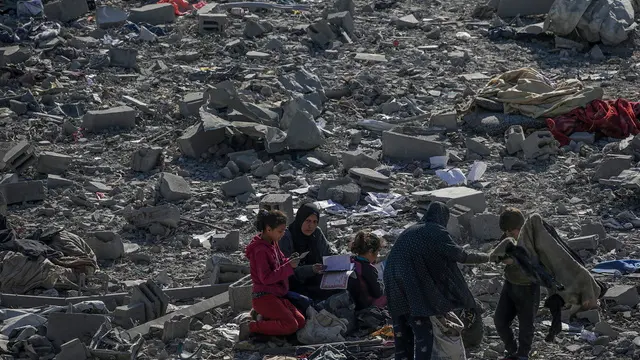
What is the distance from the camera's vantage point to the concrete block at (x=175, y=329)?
8.27 metres

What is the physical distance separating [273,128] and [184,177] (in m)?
1.28

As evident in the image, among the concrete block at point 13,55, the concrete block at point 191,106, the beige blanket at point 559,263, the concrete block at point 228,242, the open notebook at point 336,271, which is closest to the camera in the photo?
the beige blanket at point 559,263

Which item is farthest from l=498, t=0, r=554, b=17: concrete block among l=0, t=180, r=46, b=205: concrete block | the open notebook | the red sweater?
the red sweater

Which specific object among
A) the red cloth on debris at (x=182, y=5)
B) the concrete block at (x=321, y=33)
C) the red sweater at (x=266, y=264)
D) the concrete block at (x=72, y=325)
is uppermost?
the red sweater at (x=266, y=264)

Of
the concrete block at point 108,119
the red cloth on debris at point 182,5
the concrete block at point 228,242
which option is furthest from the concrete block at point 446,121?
the red cloth on debris at point 182,5

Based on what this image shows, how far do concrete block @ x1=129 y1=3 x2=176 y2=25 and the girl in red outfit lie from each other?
39.5 feet

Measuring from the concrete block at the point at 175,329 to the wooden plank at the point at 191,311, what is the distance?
0.17m

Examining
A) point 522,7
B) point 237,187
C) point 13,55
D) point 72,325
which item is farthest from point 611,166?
point 13,55

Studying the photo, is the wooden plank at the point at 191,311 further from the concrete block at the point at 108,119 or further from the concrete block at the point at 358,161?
the concrete block at the point at 108,119

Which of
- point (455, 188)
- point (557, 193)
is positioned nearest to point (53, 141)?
point (455, 188)

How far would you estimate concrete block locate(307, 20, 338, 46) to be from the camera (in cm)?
1791

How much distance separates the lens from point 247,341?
7992 mm

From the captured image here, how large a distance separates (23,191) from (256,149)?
2.81 m

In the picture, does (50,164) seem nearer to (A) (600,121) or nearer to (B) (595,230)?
(B) (595,230)
